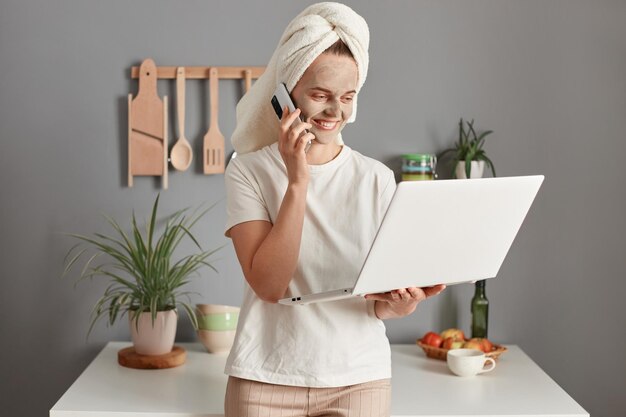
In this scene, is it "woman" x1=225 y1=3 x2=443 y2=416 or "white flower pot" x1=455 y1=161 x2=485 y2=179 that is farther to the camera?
"white flower pot" x1=455 y1=161 x2=485 y2=179

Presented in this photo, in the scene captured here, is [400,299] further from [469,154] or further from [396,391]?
[469,154]

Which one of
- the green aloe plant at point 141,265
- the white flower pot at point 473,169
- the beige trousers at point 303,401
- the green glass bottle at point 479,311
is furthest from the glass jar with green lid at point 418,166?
the beige trousers at point 303,401

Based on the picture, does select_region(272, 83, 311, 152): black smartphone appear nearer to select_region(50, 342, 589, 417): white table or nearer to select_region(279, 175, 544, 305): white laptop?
select_region(279, 175, 544, 305): white laptop

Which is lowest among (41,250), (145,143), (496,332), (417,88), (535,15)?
(496,332)

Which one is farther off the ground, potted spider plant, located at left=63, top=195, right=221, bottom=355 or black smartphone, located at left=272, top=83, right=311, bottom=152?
black smartphone, located at left=272, top=83, right=311, bottom=152

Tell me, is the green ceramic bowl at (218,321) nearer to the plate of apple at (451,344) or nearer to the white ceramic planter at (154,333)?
the white ceramic planter at (154,333)

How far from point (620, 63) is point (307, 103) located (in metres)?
1.46

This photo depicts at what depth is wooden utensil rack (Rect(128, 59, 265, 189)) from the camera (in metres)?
2.61

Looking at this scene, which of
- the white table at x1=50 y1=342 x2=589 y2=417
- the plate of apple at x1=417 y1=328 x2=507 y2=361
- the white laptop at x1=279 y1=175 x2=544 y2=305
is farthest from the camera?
the plate of apple at x1=417 y1=328 x2=507 y2=361

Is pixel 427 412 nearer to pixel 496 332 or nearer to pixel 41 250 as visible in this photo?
pixel 496 332

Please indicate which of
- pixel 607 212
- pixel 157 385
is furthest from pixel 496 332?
pixel 157 385

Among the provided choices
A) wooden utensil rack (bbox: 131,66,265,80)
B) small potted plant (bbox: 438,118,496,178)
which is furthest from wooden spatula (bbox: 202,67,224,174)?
small potted plant (bbox: 438,118,496,178)

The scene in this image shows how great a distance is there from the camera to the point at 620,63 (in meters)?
2.66

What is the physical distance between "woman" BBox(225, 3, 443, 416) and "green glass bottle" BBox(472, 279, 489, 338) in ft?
3.20
